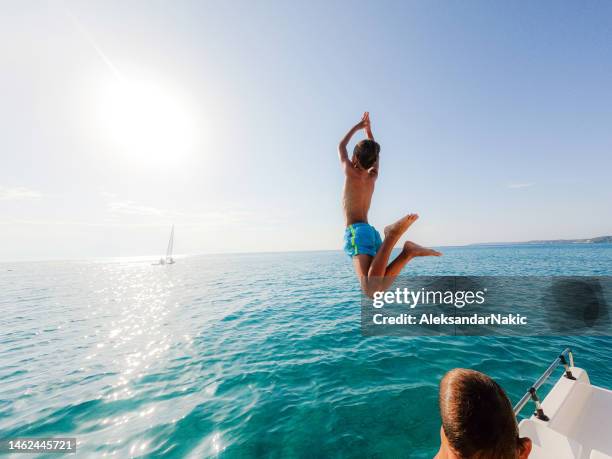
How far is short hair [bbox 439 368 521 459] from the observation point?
66.3 inches

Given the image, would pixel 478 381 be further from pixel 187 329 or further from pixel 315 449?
pixel 187 329

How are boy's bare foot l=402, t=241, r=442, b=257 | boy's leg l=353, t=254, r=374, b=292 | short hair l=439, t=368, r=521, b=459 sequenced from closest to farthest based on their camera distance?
short hair l=439, t=368, r=521, b=459
boy's bare foot l=402, t=241, r=442, b=257
boy's leg l=353, t=254, r=374, b=292

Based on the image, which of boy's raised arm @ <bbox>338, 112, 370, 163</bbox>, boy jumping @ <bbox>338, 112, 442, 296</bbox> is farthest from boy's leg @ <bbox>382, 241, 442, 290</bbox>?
boy's raised arm @ <bbox>338, 112, 370, 163</bbox>

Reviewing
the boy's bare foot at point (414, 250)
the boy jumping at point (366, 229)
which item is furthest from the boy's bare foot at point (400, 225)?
the boy's bare foot at point (414, 250)

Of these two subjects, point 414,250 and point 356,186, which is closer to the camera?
point 414,250

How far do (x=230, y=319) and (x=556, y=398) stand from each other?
13.8 metres

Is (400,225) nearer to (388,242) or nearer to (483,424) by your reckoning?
(388,242)

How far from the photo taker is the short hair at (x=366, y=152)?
4.79 metres

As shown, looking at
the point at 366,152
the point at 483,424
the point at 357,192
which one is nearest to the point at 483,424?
the point at 483,424

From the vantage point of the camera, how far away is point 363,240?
16.1 ft

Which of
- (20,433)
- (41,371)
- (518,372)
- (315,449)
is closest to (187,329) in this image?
(41,371)

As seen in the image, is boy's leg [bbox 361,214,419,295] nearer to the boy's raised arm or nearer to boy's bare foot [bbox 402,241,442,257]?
boy's bare foot [bbox 402,241,442,257]

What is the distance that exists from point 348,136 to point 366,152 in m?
0.84

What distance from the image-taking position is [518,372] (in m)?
7.53
